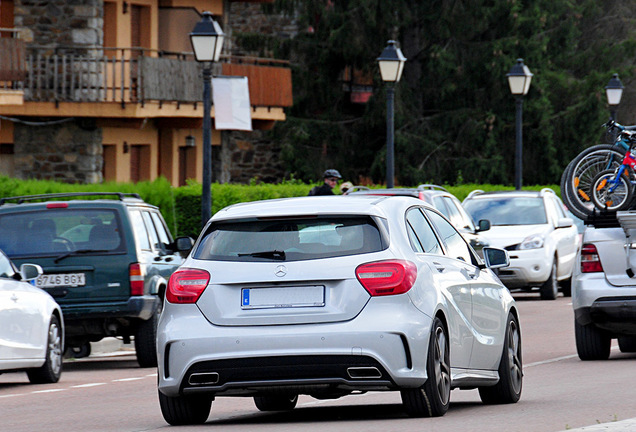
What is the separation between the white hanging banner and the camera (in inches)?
1407

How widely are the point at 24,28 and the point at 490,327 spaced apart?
94.7ft

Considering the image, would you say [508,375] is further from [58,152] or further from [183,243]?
[58,152]

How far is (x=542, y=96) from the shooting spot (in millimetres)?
51188

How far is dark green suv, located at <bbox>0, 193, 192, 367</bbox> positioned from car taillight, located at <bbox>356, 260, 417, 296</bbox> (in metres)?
7.01

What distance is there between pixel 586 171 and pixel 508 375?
21.8 ft

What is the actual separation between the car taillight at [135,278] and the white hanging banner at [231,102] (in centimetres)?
1945

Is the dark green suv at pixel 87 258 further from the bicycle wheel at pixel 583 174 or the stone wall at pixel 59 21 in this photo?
the stone wall at pixel 59 21

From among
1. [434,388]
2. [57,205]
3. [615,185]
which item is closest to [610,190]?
[615,185]

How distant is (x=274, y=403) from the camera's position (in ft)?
37.0

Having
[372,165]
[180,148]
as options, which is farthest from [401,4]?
[180,148]

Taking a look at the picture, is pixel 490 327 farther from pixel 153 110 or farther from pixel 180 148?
pixel 180 148

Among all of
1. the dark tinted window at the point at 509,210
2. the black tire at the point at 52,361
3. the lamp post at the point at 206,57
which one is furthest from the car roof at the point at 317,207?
the dark tinted window at the point at 509,210

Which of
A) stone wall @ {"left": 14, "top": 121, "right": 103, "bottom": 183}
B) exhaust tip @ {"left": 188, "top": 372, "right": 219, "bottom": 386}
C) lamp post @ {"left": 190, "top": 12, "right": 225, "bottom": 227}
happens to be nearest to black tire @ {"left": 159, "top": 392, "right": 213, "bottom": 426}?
exhaust tip @ {"left": 188, "top": 372, "right": 219, "bottom": 386}

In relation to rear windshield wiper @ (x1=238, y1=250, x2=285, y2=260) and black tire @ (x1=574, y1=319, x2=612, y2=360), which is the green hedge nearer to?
black tire @ (x1=574, y1=319, x2=612, y2=360)
